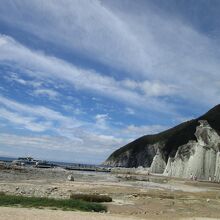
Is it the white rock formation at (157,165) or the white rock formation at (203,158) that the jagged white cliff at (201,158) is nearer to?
the white rock formation at (203,158)

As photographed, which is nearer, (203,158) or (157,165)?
(203,158)

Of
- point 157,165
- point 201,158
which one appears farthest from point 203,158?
point 157,165

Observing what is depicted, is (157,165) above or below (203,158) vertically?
above

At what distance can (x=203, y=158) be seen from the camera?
96250mm

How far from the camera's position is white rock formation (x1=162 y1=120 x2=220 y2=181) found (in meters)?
95.9

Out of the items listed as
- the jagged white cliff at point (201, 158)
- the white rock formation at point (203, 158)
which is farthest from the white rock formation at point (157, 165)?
the white rock formation at point (203, 158)

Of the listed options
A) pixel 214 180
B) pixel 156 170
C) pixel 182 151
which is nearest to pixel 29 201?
pixel 214 180

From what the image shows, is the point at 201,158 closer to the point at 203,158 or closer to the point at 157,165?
the point at 203,158

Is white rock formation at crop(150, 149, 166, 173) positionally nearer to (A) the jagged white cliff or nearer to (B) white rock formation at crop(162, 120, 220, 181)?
(A) the jagged white cliff

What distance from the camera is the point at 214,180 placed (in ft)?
305

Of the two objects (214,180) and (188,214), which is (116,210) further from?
(214,180)

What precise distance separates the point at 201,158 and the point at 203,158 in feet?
1.47

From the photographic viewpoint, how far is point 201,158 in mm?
96312

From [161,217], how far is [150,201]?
9.34 metres
